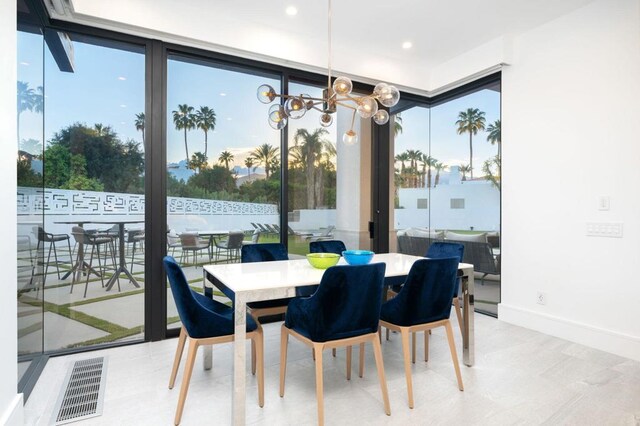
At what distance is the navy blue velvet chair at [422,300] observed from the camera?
2.25 meters

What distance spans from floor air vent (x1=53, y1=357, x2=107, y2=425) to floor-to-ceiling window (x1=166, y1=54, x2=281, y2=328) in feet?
2.49

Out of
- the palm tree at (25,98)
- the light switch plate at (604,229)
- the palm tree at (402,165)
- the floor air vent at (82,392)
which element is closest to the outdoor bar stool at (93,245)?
the floor air vent at (82,392)

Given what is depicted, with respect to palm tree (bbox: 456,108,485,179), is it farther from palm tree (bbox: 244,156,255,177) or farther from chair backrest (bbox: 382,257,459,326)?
palm tree (bbox: 244,156,255,177)

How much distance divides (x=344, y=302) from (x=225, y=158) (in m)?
2.15

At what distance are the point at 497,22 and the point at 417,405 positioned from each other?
3.42 metres

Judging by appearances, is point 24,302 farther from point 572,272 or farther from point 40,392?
point 572,272

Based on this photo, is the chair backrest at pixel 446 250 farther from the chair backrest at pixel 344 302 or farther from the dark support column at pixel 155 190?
the dark support column at pixel 155 190

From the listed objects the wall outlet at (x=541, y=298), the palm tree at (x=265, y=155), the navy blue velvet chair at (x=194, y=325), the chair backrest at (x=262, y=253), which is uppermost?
the palm tree at (x=265, y=155)

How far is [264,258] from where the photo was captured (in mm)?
3182

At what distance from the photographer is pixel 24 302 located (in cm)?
242

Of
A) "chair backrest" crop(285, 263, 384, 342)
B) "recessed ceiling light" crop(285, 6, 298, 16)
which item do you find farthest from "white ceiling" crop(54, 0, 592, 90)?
"chair backrest" crop(285, 263, 384, 342)

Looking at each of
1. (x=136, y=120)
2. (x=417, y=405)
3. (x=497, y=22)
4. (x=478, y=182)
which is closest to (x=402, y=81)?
(x=497, y=22)

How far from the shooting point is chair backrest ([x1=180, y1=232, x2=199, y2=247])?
3.39 m

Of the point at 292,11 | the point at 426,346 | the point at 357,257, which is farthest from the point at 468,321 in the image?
the point at 292,11
